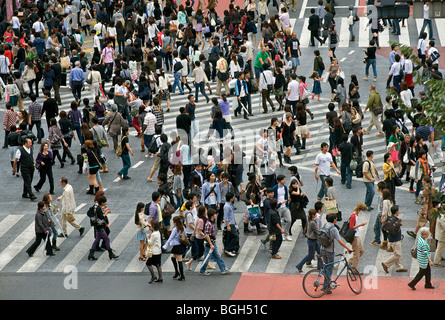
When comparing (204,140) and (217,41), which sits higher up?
(217,41)

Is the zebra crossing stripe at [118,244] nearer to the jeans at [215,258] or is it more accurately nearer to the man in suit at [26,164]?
the jeans at [215,258]

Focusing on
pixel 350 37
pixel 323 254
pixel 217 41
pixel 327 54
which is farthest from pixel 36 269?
pixel 350 37

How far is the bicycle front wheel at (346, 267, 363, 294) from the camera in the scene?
17.5m

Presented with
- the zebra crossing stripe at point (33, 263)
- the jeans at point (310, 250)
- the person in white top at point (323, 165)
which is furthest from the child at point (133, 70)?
the jeans at point (310, 250)

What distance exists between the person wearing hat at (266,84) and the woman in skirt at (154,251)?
11929 millimetres

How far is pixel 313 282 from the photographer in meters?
17.4

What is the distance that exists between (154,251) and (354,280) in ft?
14.1

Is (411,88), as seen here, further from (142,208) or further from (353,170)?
(142,208)

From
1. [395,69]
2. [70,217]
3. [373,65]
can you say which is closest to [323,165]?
[70,217]

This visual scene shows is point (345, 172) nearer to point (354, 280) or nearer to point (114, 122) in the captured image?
point (354, 280)

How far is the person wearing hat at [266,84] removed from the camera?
2920 centimetres

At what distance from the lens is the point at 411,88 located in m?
30.8

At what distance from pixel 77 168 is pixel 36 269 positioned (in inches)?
271

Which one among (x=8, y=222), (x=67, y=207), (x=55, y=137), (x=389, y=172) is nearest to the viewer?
(x=67, y=207)
